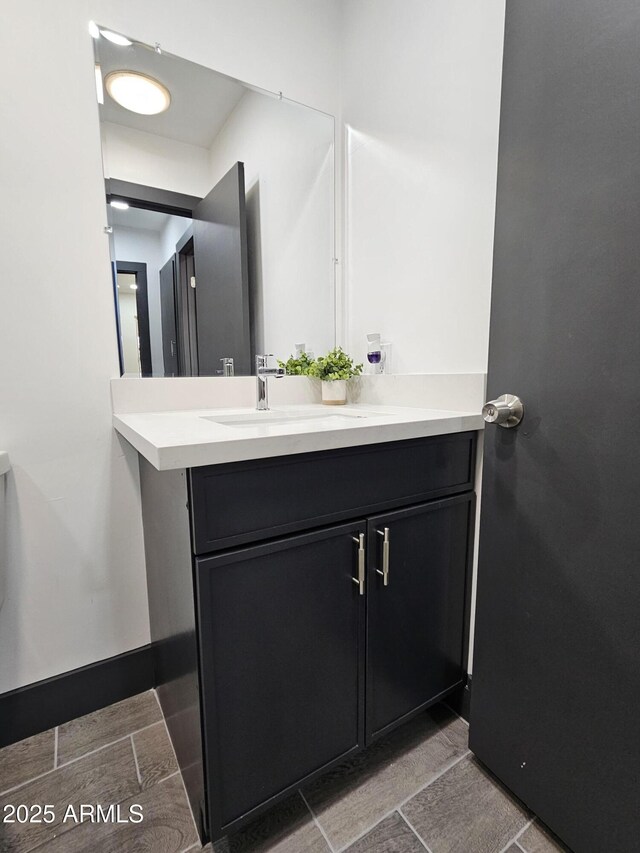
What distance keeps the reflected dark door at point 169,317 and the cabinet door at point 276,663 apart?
0.78m

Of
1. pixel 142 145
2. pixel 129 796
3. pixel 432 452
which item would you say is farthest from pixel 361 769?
pixel 142 145

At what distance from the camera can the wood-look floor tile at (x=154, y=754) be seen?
103cm

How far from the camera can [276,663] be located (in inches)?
32.1

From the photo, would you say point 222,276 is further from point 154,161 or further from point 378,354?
point 378,354

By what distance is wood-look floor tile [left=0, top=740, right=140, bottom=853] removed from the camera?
89 centimetres

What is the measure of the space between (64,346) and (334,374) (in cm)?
83

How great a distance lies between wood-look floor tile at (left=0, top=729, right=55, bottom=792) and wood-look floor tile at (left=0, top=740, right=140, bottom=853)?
31 millimetres

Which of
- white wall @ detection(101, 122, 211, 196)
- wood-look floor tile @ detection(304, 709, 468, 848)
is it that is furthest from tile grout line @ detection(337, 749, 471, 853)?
white wall @ detection(101, 122, 211, 196)

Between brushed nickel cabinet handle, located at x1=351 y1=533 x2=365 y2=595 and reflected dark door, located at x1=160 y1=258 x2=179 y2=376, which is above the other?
reflected dark door, located at x1=160 y1=258 x2=179 y2=376

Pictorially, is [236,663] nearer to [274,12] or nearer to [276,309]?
[276,309]

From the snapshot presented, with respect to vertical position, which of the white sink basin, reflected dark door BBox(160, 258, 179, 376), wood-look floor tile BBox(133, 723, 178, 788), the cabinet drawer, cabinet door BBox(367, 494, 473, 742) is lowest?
wood-look floor tile BBox(133, 723, 178, 788)

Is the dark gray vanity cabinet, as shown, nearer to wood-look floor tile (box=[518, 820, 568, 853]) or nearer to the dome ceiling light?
wood-look floor tile (box=[518, 820, 568, 853])

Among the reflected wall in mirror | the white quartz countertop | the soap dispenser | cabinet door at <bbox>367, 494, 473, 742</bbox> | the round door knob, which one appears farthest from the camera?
the soap dispenser

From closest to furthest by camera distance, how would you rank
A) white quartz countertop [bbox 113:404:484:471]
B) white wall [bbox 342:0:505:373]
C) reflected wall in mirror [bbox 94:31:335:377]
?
white quartz countertop [bbox 113:404:484:471]
white wall [bbox 342:0:505:373]
reflected wall in mirror [bbox 94:31:335:377]
